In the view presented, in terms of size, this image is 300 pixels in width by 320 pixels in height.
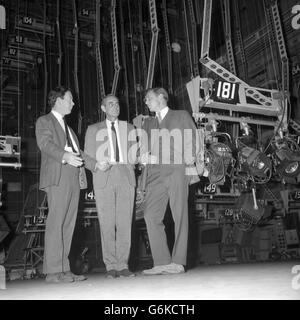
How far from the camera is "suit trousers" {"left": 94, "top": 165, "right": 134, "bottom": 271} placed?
3217 millimetres

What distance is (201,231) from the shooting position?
9.91 meters

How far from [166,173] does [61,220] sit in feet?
3.44

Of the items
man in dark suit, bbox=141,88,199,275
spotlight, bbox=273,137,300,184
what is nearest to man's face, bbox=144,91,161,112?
man in dark suit, bbox=141,88,199,275

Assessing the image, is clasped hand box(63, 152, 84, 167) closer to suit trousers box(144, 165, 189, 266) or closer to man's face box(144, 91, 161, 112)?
suit trousers box(144, 165, 189, 266)

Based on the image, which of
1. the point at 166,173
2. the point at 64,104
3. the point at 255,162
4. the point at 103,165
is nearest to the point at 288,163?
the point at 255,162

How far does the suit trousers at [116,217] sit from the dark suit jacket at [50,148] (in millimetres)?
248

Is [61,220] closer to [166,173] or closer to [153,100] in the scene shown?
[166,173]

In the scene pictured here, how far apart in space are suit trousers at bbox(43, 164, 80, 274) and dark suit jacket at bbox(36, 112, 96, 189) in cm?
6

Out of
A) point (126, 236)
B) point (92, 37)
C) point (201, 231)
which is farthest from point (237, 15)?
point (126, 236)

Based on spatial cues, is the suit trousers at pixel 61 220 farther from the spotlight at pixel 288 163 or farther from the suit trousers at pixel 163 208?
the spotlight at pixel 288 163

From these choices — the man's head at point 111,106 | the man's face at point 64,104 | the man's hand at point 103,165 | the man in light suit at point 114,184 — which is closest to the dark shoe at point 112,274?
the man in light suit at point 114,184

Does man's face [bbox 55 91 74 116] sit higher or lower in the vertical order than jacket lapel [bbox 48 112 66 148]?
higher

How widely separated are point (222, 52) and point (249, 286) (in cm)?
1057
